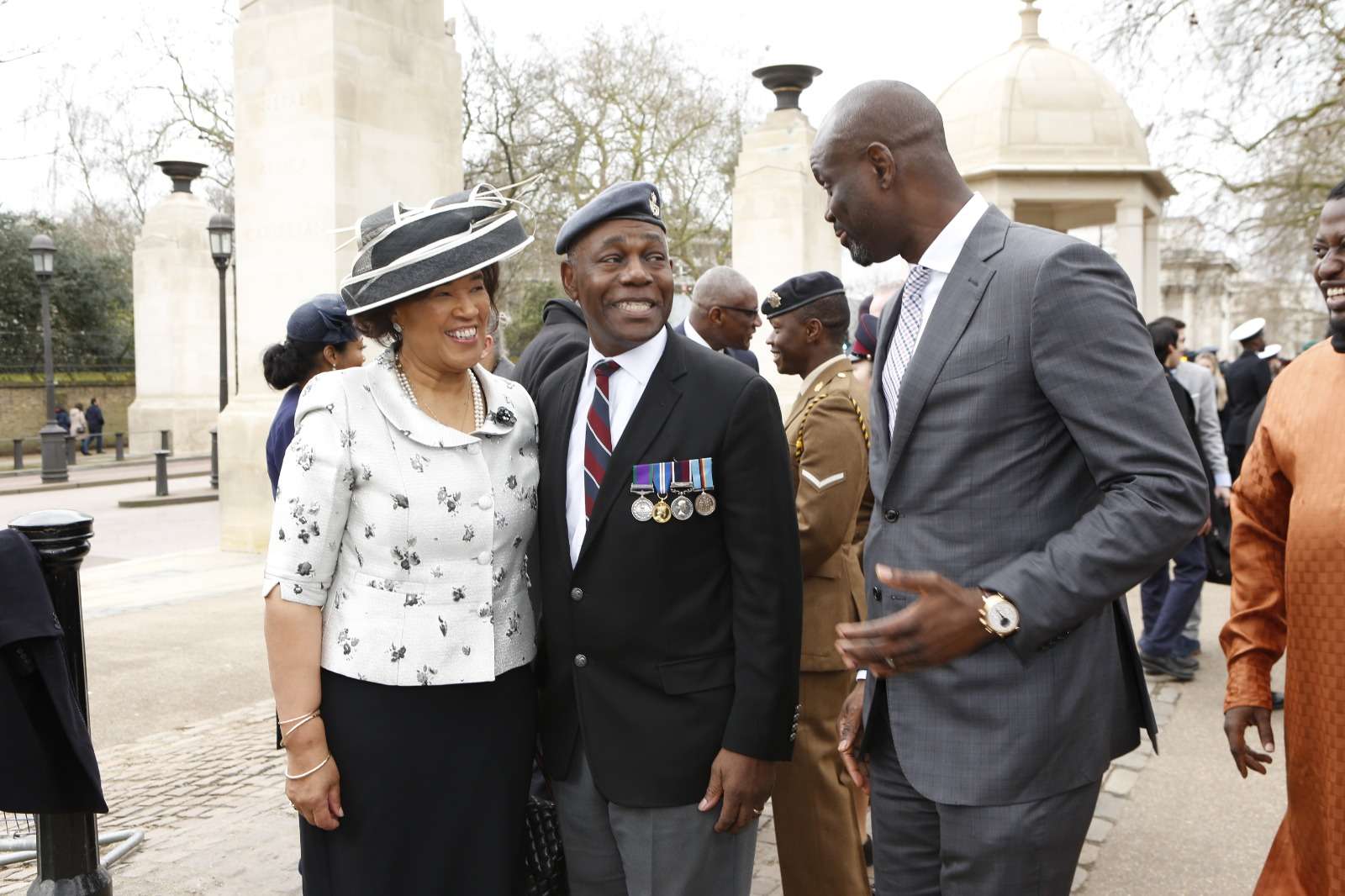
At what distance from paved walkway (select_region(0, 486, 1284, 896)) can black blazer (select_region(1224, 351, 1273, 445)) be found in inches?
124

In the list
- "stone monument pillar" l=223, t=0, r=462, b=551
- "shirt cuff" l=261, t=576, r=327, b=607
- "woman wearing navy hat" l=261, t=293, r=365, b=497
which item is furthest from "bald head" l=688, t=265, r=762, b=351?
"stone monument pillar" l=223, t=0, r=462, b=551

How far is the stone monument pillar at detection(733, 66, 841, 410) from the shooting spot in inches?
590

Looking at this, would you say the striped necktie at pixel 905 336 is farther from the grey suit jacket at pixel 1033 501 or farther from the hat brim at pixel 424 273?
the hat brim at pixel 424 273

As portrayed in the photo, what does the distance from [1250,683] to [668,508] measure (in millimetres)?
1456

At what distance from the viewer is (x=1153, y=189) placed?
15375 mm

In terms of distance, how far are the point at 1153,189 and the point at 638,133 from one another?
18.4 metres

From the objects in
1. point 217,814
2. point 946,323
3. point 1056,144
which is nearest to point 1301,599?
point 946,323

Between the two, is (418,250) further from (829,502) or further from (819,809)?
(819,809)

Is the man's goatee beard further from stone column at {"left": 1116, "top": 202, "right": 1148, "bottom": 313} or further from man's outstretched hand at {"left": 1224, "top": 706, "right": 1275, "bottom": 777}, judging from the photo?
stone column at {"left": 1116, "top": 202, "right": 1148, "bottom": 313}

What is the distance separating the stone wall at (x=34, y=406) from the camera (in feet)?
101

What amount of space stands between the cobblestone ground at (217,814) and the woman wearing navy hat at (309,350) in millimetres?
1550

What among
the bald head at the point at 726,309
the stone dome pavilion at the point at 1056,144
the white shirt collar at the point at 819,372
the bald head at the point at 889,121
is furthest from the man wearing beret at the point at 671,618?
the stone dome pavilion at the point at 1056,144

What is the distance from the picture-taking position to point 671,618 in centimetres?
252

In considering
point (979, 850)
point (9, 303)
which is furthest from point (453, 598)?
point (9, 303)
